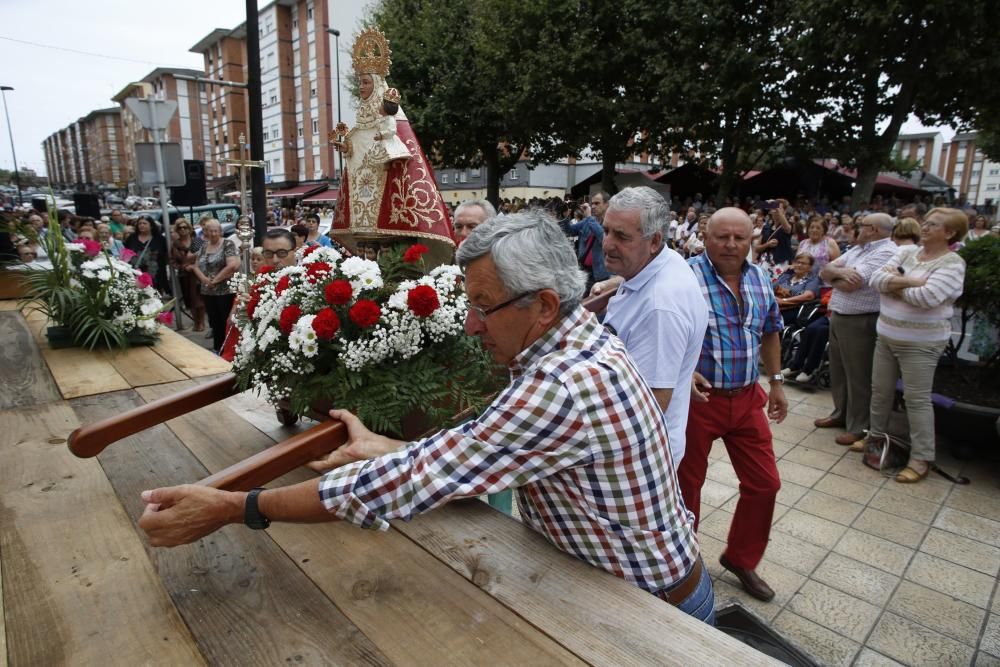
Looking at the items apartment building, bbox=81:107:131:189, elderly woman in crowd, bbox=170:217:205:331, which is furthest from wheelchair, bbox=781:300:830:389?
apartment building, bbox=81:107:131:189

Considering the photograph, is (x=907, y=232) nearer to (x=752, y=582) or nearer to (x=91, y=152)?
(x=752, y=582)

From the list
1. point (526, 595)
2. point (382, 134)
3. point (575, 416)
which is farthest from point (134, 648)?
point (382, 134)

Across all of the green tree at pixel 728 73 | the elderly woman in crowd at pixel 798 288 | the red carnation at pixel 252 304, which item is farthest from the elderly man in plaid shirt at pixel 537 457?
the green tree at pixel 728 73

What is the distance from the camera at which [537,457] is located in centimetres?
119

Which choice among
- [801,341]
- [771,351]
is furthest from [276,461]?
[801,341]

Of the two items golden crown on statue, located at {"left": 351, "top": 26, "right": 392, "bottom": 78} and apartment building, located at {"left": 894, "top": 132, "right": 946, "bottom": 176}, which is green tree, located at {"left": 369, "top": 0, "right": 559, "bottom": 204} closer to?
golden crown on statue, located at {"left": 351, "top": 26, "right": 392, "bottom": 78}

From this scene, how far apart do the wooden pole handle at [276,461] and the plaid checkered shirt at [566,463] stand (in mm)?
192

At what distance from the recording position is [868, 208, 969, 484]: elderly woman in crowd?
154 inches

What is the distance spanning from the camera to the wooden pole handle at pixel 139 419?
162 cm

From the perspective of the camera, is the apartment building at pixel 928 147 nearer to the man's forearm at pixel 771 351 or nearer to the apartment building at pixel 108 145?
the man's forearm at pixel 771 351

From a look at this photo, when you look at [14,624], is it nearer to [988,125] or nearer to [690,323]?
[690,323]

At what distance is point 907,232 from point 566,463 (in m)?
5.10

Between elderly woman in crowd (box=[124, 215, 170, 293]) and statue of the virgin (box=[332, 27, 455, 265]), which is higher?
statue of the virgin (box=[332, 27, 455, 265])

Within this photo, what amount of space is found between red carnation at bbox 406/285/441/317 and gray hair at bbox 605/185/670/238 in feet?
4.04
